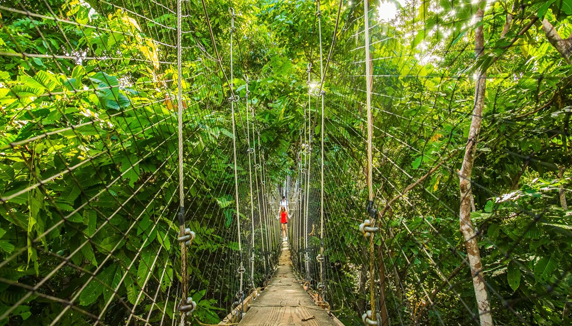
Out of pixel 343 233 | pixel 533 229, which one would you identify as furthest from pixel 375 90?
pixel 343 233

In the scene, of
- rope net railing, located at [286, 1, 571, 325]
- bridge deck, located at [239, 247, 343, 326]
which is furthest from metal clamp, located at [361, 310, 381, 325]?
bridge deck, located at [239, 247, 343, 326]

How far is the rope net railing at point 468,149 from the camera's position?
760 millimetres

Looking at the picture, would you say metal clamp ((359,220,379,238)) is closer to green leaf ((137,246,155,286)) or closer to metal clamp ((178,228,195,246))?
metal clamp ((178,228,195,246))

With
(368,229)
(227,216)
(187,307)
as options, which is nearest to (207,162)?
(227,216)

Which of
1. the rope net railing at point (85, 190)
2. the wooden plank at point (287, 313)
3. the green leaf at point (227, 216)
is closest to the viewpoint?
the rope net railing at point (85, 190)

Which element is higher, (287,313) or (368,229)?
(368,229)

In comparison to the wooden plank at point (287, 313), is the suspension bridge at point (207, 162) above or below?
above

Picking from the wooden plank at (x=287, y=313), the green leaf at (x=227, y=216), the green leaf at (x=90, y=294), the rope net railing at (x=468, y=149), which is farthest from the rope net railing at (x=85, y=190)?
the rope net railing at (x=468, y=149)

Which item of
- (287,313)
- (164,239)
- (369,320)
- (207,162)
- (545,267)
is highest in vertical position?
(207,162)

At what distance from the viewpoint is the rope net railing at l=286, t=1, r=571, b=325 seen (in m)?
0.76

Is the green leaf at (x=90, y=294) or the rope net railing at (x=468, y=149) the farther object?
the rope net railing at (x=468, y=149)

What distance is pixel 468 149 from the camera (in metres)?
1.03

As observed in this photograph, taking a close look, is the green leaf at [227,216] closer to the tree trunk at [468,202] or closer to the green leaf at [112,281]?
the green leaf at [112,281]

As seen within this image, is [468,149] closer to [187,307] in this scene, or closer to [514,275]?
[514,275]
